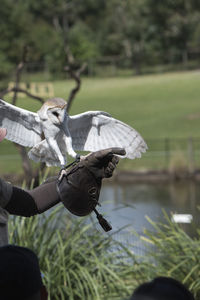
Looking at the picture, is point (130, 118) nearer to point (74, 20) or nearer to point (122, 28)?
point (122, 28)

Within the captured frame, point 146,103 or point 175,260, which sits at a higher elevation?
point 175,260

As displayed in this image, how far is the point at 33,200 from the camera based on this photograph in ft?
9.32

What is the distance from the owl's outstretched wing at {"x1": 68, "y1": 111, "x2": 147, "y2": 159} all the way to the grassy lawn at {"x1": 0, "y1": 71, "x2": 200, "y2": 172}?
656 inches

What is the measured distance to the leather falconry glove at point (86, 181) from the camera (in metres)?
2.55

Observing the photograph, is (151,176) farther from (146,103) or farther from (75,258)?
(146,103)

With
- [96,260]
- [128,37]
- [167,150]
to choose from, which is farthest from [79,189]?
[128,37]

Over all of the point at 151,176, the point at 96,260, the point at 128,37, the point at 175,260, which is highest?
the point at 96,260

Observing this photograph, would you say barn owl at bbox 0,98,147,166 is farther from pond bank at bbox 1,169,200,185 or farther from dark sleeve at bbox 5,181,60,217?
pond bank at bbox 1,169,200,185

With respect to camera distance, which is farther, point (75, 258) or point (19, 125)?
point (75, 258)

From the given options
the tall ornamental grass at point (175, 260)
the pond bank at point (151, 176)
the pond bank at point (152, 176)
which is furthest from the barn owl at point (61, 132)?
the pond bank at point (152, 176)

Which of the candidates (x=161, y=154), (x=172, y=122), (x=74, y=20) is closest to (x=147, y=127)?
(x=172, y=122)

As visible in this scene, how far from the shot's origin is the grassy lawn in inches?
971

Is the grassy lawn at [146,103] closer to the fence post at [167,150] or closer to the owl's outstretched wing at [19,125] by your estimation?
the fence post at [167,150]

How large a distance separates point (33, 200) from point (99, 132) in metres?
0.47
